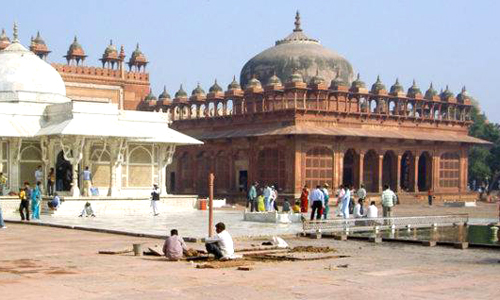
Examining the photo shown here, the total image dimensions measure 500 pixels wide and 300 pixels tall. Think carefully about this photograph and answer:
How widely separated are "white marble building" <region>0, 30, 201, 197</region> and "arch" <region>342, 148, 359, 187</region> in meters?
10.1

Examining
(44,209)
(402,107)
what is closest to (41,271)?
(44,209)

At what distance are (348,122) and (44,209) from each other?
1686cm

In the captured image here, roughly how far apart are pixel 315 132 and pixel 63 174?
1098 centimetres

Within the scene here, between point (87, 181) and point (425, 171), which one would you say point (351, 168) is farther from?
point (87, 181)

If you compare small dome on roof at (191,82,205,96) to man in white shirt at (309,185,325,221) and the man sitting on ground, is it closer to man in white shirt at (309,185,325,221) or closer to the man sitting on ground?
man in white shirt at (309,185,325,221)

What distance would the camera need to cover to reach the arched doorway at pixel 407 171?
39781 mm

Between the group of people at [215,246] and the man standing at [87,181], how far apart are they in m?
15.5

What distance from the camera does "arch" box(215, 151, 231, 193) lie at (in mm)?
38969

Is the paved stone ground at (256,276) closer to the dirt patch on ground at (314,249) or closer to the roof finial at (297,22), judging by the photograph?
the dirt patch on ground at (314,249)

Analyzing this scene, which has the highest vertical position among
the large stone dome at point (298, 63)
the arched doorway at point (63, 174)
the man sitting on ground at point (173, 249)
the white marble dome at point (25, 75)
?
the large stone dome at point (298, 63)

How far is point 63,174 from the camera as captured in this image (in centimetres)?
2947

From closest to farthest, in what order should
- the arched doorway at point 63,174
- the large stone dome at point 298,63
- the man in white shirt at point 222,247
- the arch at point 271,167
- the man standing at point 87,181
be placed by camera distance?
1. the man in white shirt at point 222,247
2. the man standing at point 87,181
3. the arched doorway at point 63,174
4. the arch at point 271,167
5. the large stone dome at point 298,63

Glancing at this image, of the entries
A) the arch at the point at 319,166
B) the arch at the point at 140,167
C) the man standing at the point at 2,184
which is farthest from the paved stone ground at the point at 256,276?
the arch at the point at 319,166

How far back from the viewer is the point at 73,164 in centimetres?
2612
